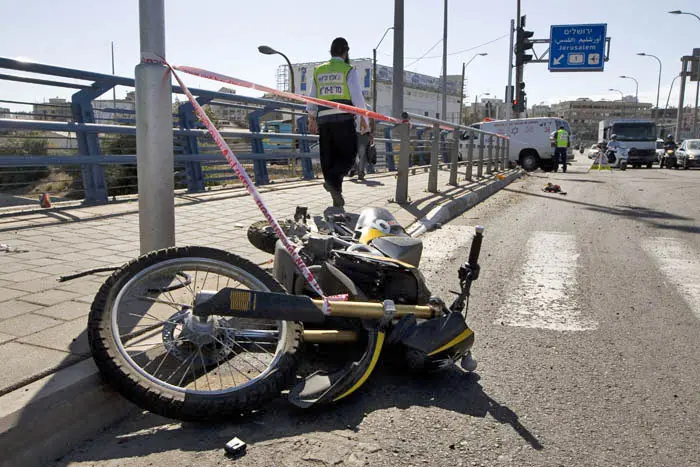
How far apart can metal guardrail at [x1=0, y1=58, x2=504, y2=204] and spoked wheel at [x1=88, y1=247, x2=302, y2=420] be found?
3935mm

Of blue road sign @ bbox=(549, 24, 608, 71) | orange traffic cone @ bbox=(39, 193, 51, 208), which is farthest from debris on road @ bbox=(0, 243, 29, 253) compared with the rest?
blue road sign @ bbox=(549, 24, 608, 71)

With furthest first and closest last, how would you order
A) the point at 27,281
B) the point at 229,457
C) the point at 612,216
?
1. the point at 612,216
2. the point at 27,281
3. the point at 229,457

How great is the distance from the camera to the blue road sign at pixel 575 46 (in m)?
28.1

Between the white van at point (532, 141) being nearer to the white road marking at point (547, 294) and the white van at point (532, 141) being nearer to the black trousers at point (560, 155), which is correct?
the black trousers at point (560, 155)

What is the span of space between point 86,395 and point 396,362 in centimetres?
139

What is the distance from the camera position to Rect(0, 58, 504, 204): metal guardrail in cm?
629

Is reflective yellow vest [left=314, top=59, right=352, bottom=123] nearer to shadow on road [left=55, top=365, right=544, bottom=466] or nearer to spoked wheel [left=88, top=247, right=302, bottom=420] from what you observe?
spoked wheel [left=88, top=247, right=302, bottom=420]

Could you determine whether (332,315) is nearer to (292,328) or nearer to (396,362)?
(292,328)

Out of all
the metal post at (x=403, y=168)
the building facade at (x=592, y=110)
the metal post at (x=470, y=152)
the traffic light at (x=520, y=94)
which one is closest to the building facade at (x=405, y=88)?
the traffic light at (x=520, y=94)

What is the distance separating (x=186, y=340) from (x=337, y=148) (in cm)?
422

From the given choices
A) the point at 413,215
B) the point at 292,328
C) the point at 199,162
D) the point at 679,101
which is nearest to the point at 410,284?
the point at 292,328

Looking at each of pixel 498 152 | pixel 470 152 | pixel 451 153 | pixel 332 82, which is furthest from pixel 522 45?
pixel 332 82

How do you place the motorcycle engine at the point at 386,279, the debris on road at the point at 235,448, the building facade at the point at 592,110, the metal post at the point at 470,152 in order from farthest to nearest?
the building facade at the point at 592,110 → the metal post at the point at 470,152 → the motorcycle engine at the point at 386,279 → the debris on road at the point at 235,448

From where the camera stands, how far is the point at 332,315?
264cm
